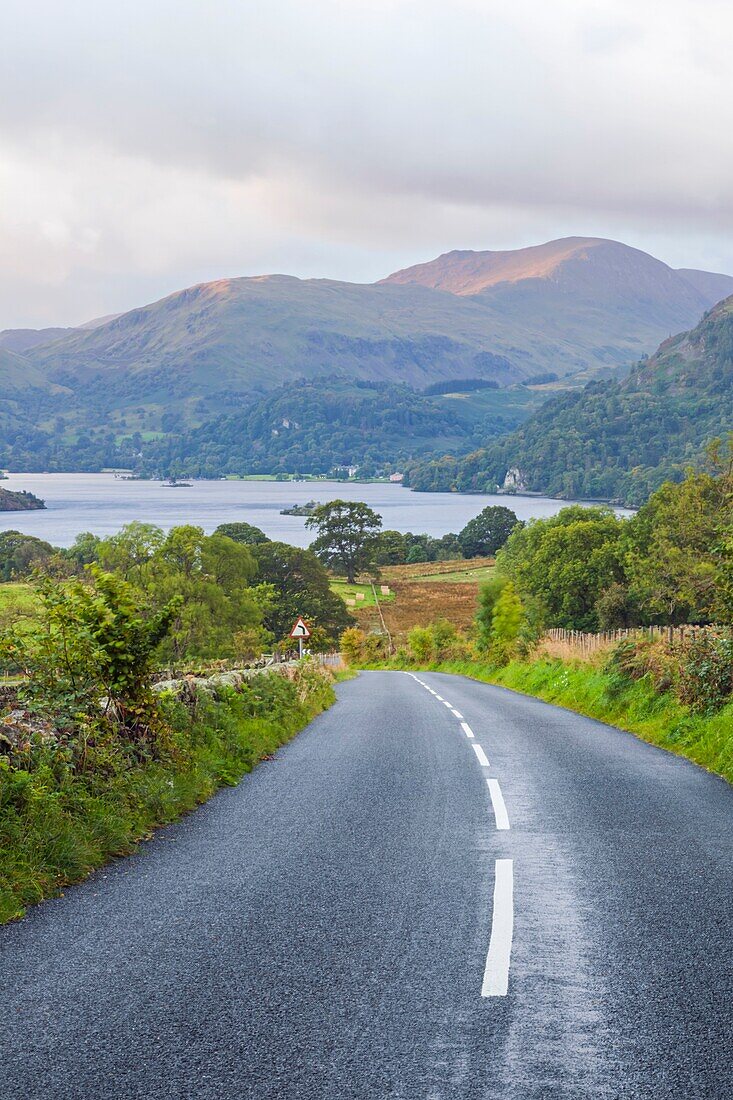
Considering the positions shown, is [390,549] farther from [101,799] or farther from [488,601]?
[101,799]

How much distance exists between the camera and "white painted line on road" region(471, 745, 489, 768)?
12.9 metres

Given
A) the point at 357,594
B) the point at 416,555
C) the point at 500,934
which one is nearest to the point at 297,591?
the point at 357,594

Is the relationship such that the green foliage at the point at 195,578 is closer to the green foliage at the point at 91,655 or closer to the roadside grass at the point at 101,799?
the roadside grass at the point at 101,799

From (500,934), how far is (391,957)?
2.58 feet

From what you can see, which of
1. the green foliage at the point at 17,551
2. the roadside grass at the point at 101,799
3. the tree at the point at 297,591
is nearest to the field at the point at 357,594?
the tree at the point at 297,591

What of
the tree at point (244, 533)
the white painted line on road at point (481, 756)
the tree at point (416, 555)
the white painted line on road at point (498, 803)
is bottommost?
the tree at point (416, 555)

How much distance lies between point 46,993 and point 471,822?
491cm

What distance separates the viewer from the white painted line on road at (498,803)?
9.16 meters

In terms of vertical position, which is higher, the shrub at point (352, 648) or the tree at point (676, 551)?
the tree at point (676, 551)

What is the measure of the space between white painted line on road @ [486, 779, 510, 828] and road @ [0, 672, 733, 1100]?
0.05 m

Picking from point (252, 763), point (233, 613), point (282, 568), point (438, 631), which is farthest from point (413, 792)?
point (282, 568)

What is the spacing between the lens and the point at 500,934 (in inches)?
232

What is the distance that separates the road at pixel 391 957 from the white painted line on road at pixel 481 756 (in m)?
2.51

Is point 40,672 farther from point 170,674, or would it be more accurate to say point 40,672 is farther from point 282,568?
point 282,568
